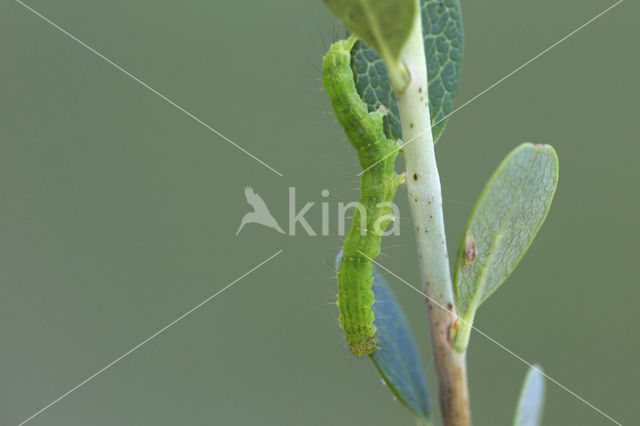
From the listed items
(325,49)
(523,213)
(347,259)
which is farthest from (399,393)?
(325,49)

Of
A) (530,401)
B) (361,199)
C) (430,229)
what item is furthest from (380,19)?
(361,199)

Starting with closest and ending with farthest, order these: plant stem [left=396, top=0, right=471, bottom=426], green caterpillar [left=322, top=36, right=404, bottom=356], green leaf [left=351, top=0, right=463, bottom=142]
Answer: plant stem [left=396, top=0, right=471, bottom=426] < green leaf [left=351, top=0, right=463, bottom=142] < green caterpillar [left=322, top=36, right=404, bottom=356]

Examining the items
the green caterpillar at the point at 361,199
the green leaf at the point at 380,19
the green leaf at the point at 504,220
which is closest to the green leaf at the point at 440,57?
the green leaf at the point at 504,220

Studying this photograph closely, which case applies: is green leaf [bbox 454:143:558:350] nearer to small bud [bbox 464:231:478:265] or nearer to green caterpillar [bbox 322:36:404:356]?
small bud [bbox 464:231:478:265]

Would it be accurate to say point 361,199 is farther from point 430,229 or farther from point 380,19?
point 380,19

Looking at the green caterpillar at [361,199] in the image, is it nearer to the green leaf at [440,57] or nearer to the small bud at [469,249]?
the green leaf at [440,57]

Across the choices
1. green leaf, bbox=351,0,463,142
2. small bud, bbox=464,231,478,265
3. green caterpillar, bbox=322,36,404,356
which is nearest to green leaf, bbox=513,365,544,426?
small bud, bbox=464,231,478,265
